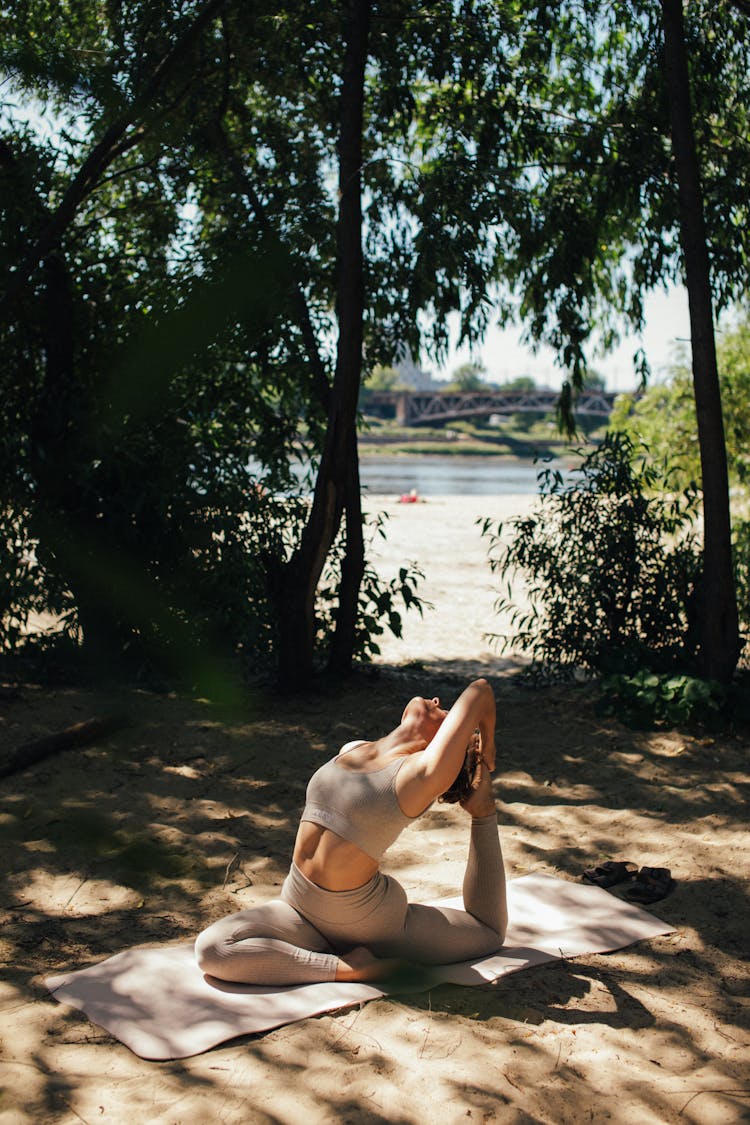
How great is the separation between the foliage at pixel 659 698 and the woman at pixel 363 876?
355 centimetres

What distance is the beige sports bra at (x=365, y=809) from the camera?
12.3 feet

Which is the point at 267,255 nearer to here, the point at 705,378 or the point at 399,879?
the point at 705,378

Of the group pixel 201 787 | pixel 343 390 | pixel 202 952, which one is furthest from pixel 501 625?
pixel 202 952

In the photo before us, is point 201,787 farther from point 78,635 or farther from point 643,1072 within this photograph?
point 643,1072

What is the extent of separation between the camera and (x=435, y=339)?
8477 mm

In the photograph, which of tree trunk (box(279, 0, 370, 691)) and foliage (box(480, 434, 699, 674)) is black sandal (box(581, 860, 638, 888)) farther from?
tree trunk (box(279, 0, 370, 691))

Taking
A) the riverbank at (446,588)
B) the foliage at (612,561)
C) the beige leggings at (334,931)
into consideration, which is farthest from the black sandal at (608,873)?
the riverbank at (446,588)

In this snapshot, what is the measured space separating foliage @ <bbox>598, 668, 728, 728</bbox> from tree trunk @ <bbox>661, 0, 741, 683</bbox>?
288 millimetres

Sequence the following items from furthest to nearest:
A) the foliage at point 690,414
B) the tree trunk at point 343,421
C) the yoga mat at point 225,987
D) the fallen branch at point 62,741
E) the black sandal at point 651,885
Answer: the foliage at point 690,414, the tree trunk at point 343,421, the fallen branch at point 62,741, the black sandal at point 651,885, the yoga mat at point 225,987

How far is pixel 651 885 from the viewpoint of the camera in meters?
4.90

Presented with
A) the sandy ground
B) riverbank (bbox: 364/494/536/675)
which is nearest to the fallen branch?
the sandy ground

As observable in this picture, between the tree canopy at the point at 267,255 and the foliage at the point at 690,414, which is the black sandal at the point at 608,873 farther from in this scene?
the foliage at the point at 690,414

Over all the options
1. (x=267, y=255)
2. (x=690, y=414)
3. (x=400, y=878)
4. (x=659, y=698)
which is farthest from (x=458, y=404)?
(x=400, y=878)

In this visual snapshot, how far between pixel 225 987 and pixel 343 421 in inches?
195
